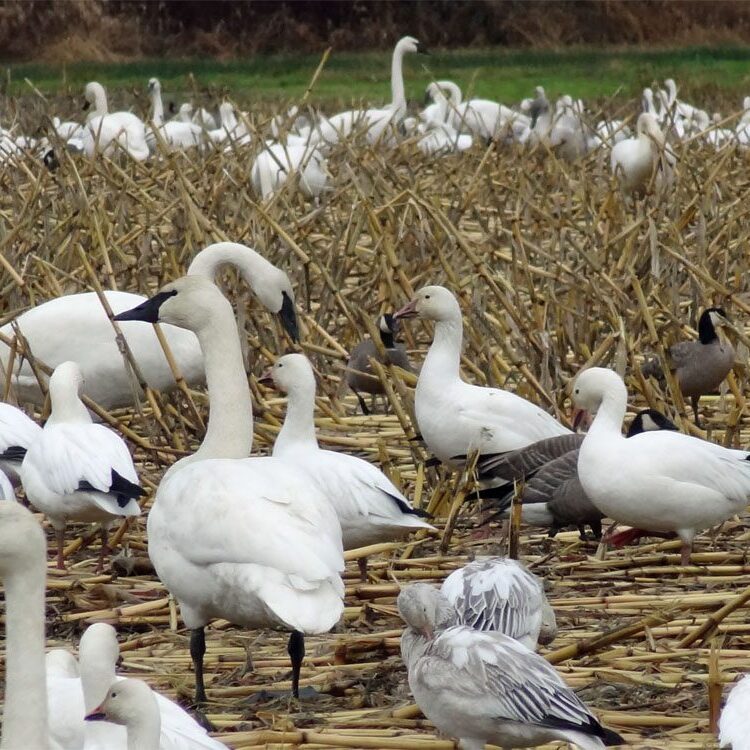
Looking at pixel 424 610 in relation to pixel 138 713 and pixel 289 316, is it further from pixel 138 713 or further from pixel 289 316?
pixel 289 316

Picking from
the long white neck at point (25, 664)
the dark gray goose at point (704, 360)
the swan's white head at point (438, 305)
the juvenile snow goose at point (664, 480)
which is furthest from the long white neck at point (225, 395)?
the dark gray goose at point (704, 360)

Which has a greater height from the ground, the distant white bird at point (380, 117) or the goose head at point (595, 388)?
the distant white bird at point (380, 117)

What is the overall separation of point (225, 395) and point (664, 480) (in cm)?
148

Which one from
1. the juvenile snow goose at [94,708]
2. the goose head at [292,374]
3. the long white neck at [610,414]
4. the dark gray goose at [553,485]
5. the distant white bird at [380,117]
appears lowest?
the dark gray goose at [553,485]

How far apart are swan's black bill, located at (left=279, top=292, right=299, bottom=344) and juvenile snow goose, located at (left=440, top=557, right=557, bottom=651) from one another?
1994mm

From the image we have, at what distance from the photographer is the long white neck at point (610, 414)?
5.79m

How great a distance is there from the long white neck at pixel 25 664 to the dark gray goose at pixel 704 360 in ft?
14.8

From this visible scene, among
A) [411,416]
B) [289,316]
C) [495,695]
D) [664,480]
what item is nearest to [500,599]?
[495,695]

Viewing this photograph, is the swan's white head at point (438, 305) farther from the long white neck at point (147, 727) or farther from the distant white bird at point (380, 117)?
the distant white bird at point (380, 117)

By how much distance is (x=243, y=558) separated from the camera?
170 inches

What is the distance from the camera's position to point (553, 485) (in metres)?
5.98

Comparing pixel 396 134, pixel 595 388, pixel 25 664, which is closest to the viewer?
pixel 25 664

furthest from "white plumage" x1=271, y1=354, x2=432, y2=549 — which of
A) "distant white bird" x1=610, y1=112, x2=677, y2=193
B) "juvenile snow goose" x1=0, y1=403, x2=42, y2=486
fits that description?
"distant white bird" x1=610, y1=112, x2=677, y2=193

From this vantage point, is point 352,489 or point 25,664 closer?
point 25,664
